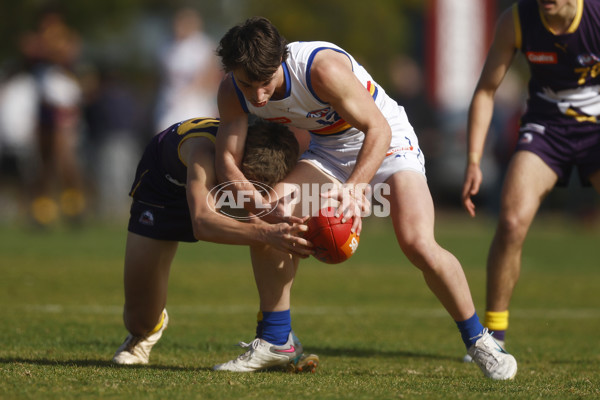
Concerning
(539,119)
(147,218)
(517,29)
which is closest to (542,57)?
(517,29)

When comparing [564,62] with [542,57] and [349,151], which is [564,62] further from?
[349,151]

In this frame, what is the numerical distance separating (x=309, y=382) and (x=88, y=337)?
205 centimetres

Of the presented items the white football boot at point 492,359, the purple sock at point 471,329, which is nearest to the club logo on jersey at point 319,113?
the purple sock at point 471,329

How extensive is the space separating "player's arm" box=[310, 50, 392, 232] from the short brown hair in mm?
413

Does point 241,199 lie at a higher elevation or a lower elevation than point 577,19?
lower

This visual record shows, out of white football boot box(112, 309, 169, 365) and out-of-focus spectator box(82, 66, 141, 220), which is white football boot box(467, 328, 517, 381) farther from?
out-of-focus spectator box(82, 66, 141, 220)

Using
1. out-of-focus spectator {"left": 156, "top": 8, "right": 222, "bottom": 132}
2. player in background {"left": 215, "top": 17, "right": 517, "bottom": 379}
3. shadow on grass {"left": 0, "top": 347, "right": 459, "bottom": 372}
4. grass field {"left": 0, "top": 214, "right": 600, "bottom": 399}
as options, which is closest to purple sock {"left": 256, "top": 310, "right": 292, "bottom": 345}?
player in background {"left": 215, "top": 17, "right": 517, "bottom": 379}

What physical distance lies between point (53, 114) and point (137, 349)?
8.43 metres

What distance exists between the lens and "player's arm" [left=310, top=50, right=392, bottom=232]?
4809mm

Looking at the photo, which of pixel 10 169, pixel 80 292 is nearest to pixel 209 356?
pixel 80 292

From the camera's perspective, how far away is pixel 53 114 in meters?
13.1

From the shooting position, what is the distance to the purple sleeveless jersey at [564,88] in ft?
19.3

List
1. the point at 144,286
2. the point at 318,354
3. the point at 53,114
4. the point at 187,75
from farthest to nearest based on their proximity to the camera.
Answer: the point at 53,114
the point at 187,75
the point at 318,354
the point at 144,286

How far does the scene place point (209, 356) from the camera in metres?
5.59
